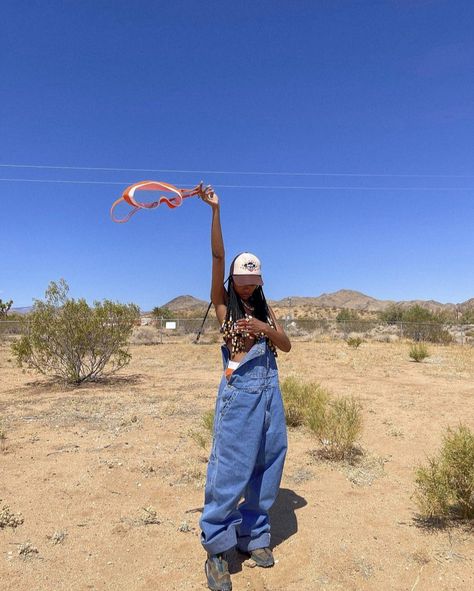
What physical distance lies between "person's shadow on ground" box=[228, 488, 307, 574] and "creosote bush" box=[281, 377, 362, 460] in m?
1.19

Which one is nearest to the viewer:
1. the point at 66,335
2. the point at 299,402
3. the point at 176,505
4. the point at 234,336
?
the point at 234,336

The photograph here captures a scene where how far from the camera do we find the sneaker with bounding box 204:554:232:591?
3072 mm

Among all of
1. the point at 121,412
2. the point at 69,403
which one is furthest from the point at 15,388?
the point at 121,412

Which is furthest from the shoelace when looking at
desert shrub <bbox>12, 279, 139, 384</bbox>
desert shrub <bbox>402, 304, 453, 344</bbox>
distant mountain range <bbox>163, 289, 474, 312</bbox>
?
distant mountain range <bbox>163, 289, 474, 312</bbox>

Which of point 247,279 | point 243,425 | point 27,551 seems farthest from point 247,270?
point 27,551

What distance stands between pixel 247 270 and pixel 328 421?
11.8 feet

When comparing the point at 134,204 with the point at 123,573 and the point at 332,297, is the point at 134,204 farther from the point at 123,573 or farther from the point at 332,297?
the point at 332,297

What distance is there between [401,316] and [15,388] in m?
36.5

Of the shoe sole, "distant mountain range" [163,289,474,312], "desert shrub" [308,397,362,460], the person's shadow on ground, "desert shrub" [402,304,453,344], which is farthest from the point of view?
"distant mountain range" [163,289,474,312]

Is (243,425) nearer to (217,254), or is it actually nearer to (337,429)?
(217,254)

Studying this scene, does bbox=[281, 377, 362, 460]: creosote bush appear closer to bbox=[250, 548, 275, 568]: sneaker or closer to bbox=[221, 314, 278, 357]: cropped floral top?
bbox=[250, 548, 275, 568]: sneaker

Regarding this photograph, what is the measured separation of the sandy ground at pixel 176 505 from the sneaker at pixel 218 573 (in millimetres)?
126

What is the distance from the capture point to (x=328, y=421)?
6.29 metres

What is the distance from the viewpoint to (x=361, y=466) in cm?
564
